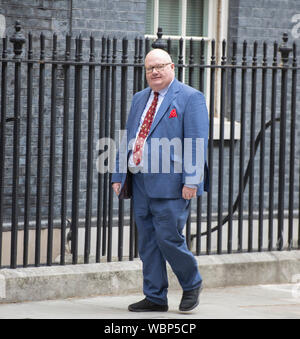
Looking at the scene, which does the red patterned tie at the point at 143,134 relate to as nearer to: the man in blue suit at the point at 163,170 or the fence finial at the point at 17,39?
the man in blue suit at the point at 163,170

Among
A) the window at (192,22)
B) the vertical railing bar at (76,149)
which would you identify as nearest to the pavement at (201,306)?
the vertical railing bar at (76,149)

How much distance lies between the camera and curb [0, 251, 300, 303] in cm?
745

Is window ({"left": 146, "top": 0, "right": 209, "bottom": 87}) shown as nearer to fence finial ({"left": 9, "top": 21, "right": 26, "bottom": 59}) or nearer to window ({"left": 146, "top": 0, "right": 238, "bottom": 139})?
window ({"left": 146, "top": 0, "right": 238, "bottom": 139})

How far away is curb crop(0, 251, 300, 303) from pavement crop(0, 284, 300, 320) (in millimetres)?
68

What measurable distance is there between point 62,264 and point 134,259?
0.69 meters

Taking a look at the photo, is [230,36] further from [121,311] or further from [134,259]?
[121,311]

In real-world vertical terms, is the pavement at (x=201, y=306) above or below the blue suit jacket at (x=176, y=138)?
below

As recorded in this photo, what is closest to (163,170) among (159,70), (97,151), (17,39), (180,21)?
(159,70)

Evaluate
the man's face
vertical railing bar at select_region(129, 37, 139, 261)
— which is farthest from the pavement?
the man's face

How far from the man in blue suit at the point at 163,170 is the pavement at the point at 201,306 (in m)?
0.20

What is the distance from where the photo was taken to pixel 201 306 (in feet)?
24.1

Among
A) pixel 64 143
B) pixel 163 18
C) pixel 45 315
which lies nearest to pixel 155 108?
pixel 64 143

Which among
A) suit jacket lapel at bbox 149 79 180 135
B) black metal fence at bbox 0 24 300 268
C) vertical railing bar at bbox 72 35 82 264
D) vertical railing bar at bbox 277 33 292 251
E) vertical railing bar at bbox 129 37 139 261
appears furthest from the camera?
vertical railing bar at bbox 277 33 292 251

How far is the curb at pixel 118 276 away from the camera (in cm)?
745
